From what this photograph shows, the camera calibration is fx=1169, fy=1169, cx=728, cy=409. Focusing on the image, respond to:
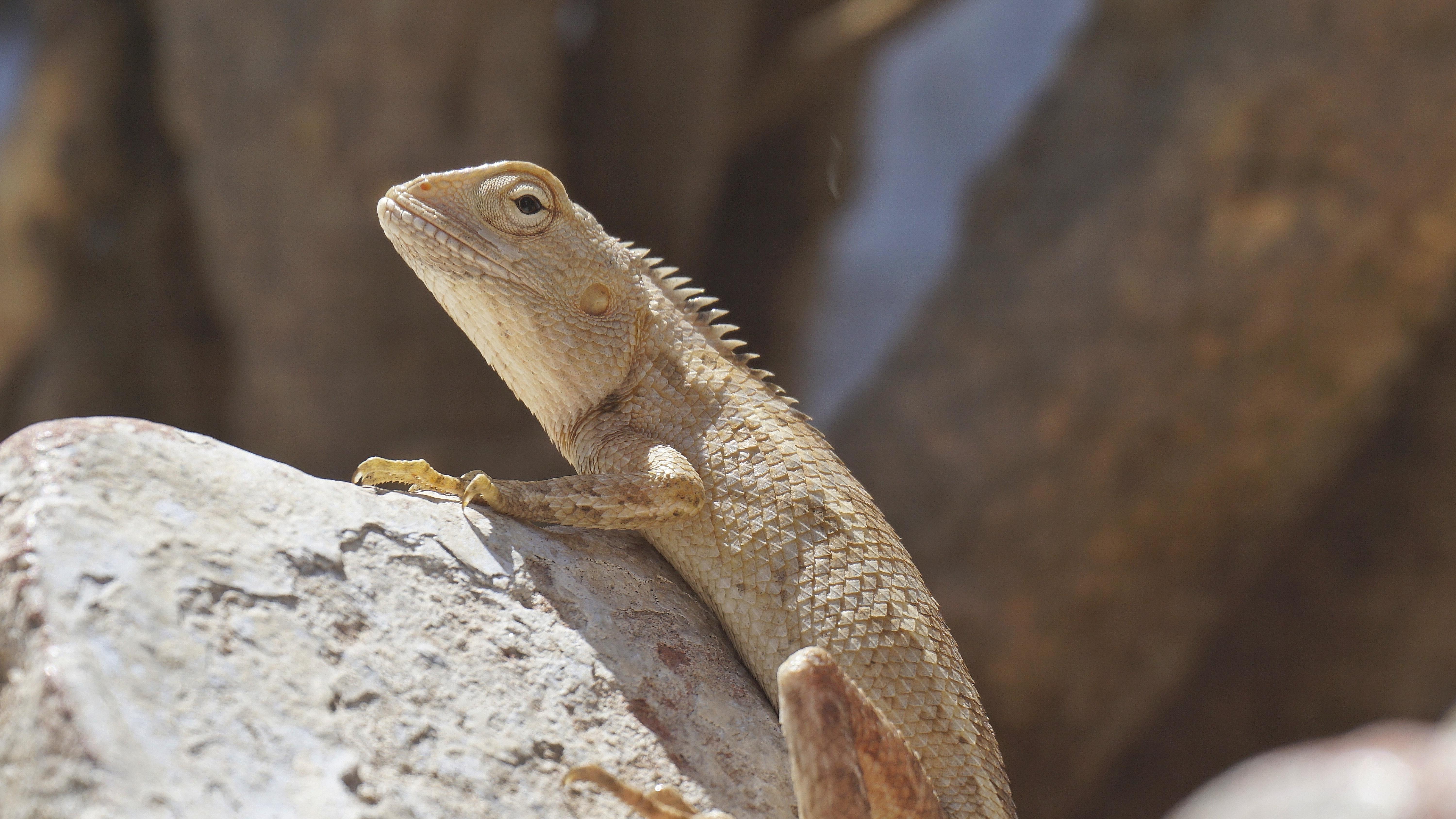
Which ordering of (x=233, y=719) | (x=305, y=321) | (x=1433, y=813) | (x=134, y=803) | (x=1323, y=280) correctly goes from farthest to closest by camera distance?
(x=305, y=321), (x=1323, y=280), (x=233, y=719), (x=134, y=803), (x=1433, y=813)

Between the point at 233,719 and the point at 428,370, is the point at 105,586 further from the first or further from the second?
the point at 428,370

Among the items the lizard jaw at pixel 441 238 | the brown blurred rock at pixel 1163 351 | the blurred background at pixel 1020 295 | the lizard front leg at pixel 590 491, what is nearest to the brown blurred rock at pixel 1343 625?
the blurred background at pixel 1020 295

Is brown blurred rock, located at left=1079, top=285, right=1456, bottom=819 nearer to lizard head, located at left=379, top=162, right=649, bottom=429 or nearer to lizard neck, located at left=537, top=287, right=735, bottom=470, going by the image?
lizard neck, located at left=537, top=287, right=735, bottom=470

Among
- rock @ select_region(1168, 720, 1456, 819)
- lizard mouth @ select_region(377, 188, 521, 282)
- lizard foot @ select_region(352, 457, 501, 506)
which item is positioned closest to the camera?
rock @ select_region(1168, 720, 1456, 819)

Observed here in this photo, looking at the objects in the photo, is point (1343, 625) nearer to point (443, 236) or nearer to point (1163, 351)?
point (1163, 351)

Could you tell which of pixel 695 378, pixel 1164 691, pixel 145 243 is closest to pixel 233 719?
pixel 695 378

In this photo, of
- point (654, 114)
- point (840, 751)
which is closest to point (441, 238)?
point (840, 751)

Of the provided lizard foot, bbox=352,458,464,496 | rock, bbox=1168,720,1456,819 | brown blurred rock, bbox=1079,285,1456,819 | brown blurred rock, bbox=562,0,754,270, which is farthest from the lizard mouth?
brown blurred rock, bbox=1079,285,1456,819
